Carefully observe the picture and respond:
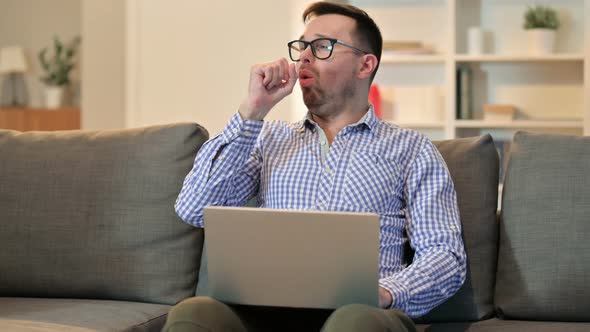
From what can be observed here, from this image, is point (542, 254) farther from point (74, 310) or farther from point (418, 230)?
point (74, 310)

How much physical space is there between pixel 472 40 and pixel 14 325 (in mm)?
3360

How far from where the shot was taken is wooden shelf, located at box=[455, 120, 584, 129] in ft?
14.6

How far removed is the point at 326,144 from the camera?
2061 millimetres

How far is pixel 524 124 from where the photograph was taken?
4.49 m

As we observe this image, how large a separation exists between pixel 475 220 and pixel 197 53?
9.02 feet

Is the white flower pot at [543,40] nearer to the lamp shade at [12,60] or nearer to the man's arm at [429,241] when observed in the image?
the man's arm at [429,241]

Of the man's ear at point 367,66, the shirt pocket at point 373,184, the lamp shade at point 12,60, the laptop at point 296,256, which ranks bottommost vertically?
the laptop at point 296,256

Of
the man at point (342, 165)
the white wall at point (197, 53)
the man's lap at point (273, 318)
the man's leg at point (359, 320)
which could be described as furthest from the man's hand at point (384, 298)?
the white wall at point (197, 53)

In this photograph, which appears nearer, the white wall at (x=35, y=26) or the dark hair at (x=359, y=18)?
the dark hair at (x=359, y=18)

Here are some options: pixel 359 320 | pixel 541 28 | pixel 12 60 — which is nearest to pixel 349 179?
pixel 359 320

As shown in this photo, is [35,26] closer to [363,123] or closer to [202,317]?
[363,123]

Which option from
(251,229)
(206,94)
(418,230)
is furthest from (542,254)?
(206,94)

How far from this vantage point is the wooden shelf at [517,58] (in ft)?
14.5

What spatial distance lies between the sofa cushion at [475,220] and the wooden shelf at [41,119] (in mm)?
4838
